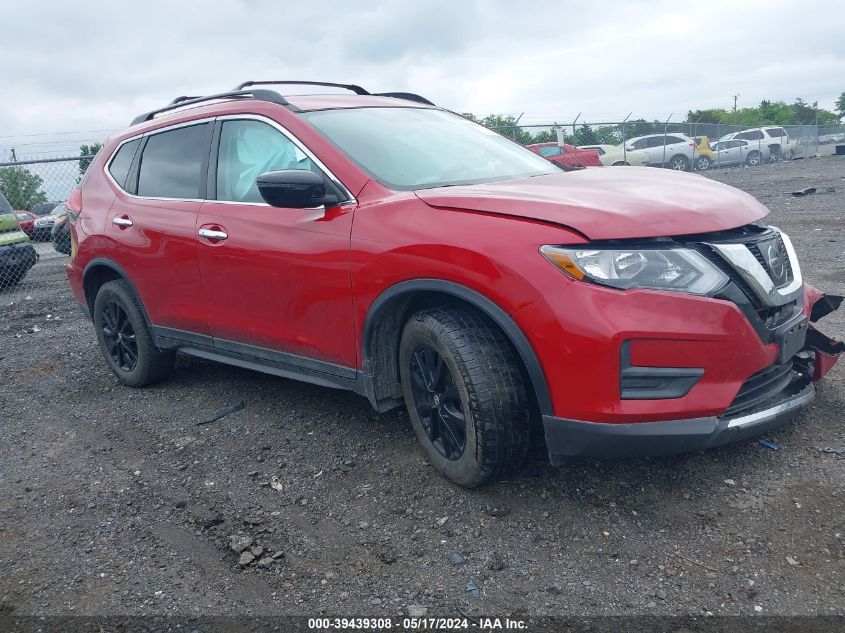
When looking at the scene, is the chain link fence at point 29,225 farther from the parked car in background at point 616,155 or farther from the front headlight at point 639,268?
the parked car in background at point 616,155

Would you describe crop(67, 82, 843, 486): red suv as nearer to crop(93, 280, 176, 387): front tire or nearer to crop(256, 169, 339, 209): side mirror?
crop(256, 169, 339, 209): side mirror

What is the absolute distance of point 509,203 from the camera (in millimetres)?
2984

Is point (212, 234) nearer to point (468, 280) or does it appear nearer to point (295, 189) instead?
point (295, 189)

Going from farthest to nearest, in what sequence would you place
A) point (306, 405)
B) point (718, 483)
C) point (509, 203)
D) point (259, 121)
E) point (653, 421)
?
point (306, 405), point (259, 121), point (718, 483), point (509, 203), point (653, 421)

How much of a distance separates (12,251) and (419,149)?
9464 millimetres

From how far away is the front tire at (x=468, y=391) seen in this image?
2992 millimetres

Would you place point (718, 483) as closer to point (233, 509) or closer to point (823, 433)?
point (823, 433)

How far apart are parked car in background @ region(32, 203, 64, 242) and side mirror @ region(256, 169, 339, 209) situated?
14671 millimetres

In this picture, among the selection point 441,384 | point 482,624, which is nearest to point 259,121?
point 441,384

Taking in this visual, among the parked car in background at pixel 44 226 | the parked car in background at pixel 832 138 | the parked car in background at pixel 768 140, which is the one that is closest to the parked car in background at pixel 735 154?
the parked car in background at pixel 768 140

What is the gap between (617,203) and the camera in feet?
9.53

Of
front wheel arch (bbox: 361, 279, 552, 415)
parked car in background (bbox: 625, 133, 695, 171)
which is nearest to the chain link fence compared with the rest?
front wheel arch (bbox: 361, 279, 552, 415)

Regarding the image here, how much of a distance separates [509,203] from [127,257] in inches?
116

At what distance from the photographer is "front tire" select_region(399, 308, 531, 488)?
Answer: 2.99 meters
